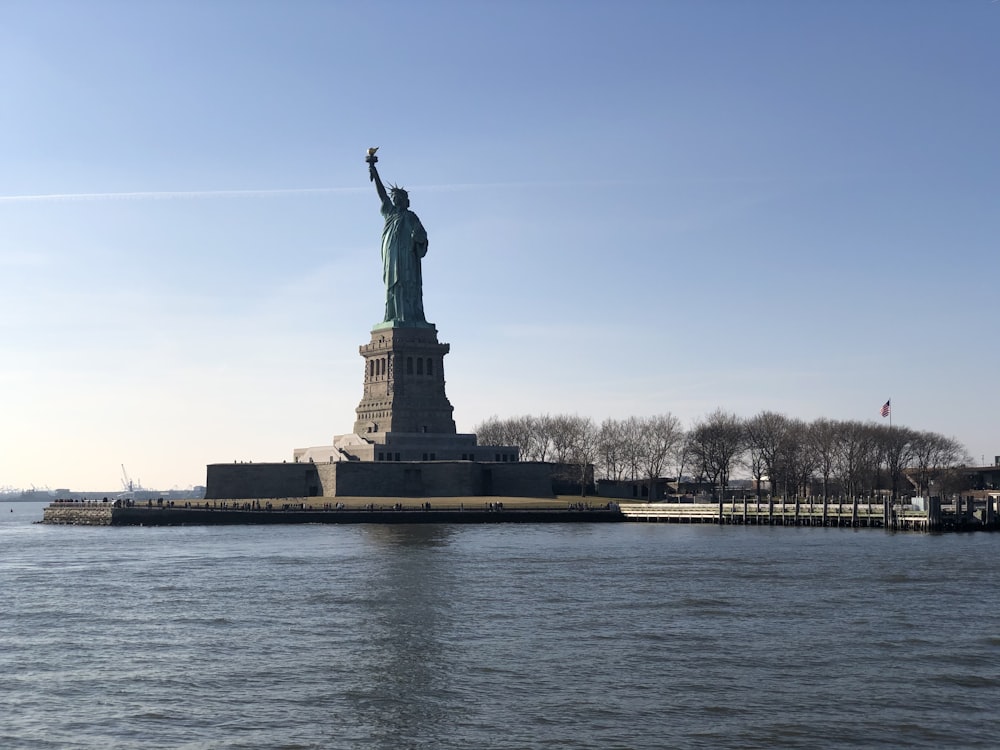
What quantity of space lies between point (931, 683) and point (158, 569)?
152 ft

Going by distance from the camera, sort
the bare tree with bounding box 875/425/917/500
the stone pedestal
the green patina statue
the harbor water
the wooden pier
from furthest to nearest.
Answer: the bare tree with bounding box 875/425/917/500
the green patina statue
the stone pedestal
the wooden pier
the harbor water

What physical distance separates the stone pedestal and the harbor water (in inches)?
2415

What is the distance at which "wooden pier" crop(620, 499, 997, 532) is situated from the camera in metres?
99.6

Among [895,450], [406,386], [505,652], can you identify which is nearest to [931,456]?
[895,450]

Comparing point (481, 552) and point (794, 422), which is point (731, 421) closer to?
point (794, 422)

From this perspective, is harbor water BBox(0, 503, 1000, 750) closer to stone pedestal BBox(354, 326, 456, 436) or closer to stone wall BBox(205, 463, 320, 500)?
stone wall BBox(205, 463, 320, 500)

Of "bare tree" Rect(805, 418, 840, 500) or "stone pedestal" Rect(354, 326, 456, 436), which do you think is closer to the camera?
"stone pedestal" Rect(354, 326, 456, 436)

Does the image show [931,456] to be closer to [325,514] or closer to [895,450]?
[895,450]

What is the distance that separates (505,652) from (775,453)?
115 meters

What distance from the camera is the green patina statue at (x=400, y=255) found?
5492 inches

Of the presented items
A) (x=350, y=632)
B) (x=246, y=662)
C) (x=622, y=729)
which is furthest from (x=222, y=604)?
(x=622, y=729)

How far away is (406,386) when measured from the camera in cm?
13575

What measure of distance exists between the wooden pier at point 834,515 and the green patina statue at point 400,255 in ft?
109

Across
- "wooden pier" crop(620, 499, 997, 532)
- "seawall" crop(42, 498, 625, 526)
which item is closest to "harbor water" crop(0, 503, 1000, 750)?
"wooden pier" crop(620, 499, 997, 532)
